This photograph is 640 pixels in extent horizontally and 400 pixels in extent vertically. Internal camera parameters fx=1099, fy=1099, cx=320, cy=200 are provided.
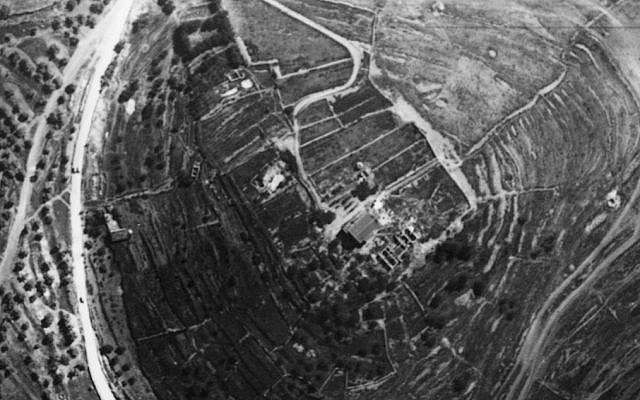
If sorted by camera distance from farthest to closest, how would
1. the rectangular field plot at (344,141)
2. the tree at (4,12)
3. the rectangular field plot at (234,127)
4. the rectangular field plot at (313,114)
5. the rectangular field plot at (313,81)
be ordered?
1. the tree at (4,12)
2. the rectangular field plot at (313,81)
3. the rectangular field plot at (234,127)
4. the rectangular field plot at (313,114)
5. the rectangular field plot at (344,141)

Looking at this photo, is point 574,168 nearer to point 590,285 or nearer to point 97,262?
point 590,285

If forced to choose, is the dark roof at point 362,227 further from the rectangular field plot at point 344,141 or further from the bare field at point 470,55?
the bare field at point 470,55

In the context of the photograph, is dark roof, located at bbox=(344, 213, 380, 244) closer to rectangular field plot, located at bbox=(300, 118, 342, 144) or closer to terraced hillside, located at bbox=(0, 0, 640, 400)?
terraced hillside, located at bbox=(0, 0, 640, 400)

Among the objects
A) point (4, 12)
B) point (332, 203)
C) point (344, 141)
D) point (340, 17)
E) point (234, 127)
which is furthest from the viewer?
point (4, 12)

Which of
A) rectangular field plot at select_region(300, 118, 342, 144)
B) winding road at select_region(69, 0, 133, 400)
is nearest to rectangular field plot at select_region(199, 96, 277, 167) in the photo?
rectangular field plot at select_region(300, 118, 342, 144)

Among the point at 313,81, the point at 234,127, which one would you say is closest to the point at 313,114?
the point at 313,81

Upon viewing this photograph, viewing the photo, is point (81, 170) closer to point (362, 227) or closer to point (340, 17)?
point (362, 227)

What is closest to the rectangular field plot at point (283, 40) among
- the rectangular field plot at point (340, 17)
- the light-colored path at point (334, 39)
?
the light-colored path at point (334, 39)
